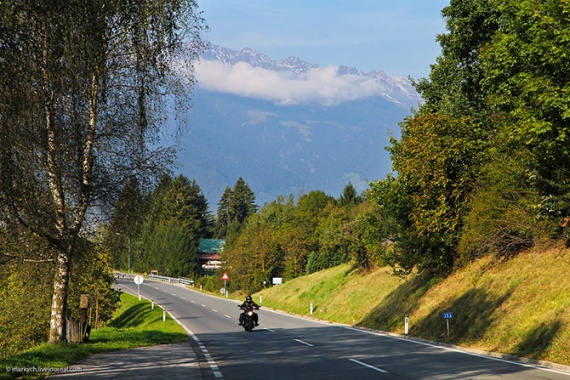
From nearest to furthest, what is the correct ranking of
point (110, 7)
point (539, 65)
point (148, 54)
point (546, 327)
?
point (110, 7) → point (148, 54) → point (546, 327) → point (539, 65)

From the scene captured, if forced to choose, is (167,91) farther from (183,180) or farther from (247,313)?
(183,180)

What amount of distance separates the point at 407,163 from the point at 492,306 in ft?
27.9

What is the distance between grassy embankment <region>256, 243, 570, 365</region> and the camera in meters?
21.0

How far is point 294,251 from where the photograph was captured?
99.8 meters

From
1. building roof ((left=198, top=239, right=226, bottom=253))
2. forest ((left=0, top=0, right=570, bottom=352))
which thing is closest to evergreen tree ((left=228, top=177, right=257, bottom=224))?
building roof ((left=198, top=239, right=226, bottom=253))

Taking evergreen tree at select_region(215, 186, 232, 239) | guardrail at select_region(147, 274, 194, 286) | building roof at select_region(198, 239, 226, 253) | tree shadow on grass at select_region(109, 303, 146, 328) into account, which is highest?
evergreen tree at select_region(215, 186, 232, 239)

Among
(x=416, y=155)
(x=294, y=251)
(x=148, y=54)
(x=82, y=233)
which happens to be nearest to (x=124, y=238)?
(x=82, y=233)

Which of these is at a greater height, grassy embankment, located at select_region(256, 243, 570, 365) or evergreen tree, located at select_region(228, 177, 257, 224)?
evergreen tree, located at select_region(228, 177, 257, 224)

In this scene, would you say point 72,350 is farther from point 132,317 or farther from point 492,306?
point 132,317

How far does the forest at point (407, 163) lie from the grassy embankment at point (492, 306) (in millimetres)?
1120

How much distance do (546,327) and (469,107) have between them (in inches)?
653

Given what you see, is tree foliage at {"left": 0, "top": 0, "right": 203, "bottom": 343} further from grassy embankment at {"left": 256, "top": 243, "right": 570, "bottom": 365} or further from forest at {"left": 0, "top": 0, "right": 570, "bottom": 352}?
grassy embankment at {"left": 256, "top": 243, "right": 570, "bottom": 365}

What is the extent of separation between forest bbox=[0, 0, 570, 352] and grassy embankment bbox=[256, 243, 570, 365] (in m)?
1.12

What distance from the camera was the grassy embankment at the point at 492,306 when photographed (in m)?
21.0
